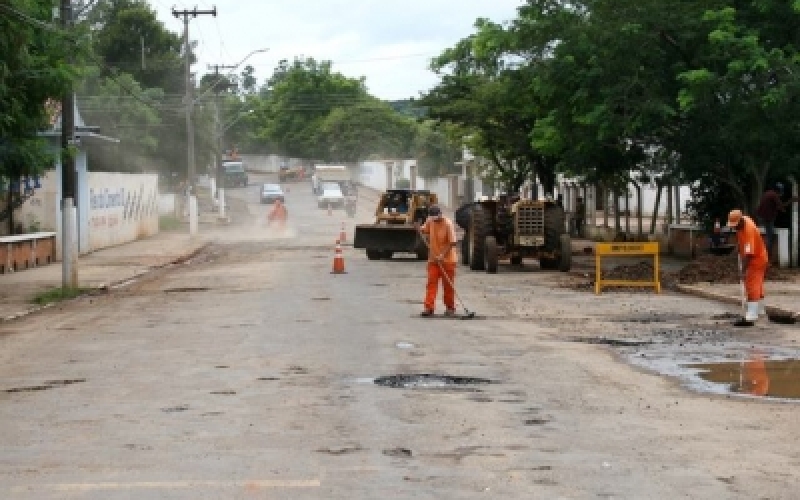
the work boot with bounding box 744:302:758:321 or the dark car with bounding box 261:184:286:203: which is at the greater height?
the dark car with bounding box 261:184:286:203

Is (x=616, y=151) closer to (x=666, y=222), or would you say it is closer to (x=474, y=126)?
(x=666, y=222)

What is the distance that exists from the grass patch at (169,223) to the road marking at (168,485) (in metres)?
55.6

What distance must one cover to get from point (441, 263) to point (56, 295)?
958cm

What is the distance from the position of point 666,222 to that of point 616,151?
7016 mm

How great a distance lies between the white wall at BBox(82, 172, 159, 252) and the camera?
4588cm

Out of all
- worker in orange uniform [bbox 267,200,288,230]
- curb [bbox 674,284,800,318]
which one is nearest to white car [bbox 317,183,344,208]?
worker in orange uniform [bbox 267,200,288,230]

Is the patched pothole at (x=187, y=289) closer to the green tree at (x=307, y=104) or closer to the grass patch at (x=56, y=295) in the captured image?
the grass patch at (x=56, y=295)

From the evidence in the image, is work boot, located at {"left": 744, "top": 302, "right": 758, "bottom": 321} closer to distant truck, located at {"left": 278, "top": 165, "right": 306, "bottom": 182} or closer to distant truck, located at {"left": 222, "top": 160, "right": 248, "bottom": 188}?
distant truck, located at {"left": 222, "top": 160, "right": 248, "bottom": 188}

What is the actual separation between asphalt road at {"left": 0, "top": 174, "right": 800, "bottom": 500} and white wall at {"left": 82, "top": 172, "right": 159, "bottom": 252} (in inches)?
950

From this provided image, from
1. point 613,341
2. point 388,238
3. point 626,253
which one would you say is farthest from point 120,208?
point 613,341

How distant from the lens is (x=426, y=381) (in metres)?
13.2

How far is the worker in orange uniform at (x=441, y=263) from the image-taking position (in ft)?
66.7

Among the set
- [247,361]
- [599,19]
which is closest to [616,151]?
[599,19]

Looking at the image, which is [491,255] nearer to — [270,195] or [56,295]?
[56,295]
